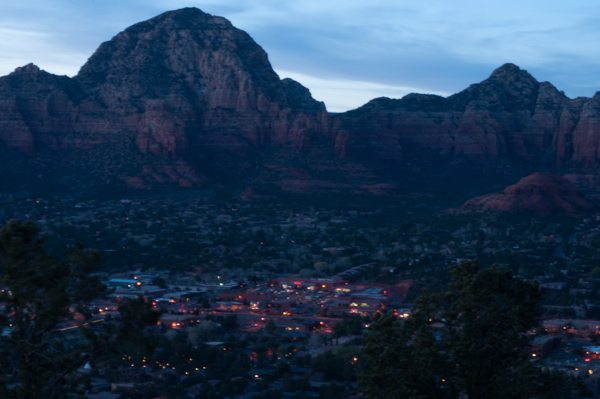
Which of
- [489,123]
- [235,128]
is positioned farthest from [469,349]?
[489,123]

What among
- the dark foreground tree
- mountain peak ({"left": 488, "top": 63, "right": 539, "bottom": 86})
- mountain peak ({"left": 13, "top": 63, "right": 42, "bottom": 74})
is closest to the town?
the dark foreground tree

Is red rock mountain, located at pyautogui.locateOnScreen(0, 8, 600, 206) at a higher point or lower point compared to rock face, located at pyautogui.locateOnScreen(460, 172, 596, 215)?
higher

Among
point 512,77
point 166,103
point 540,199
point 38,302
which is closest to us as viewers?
point 38,302

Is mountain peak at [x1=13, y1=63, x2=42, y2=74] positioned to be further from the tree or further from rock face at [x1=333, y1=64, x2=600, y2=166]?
the tree

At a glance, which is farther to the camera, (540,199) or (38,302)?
(540,199)

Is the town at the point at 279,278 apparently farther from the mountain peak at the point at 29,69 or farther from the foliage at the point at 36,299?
the mountain peak at the point at 29,69

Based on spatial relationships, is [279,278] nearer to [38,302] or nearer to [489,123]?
[38,302]
